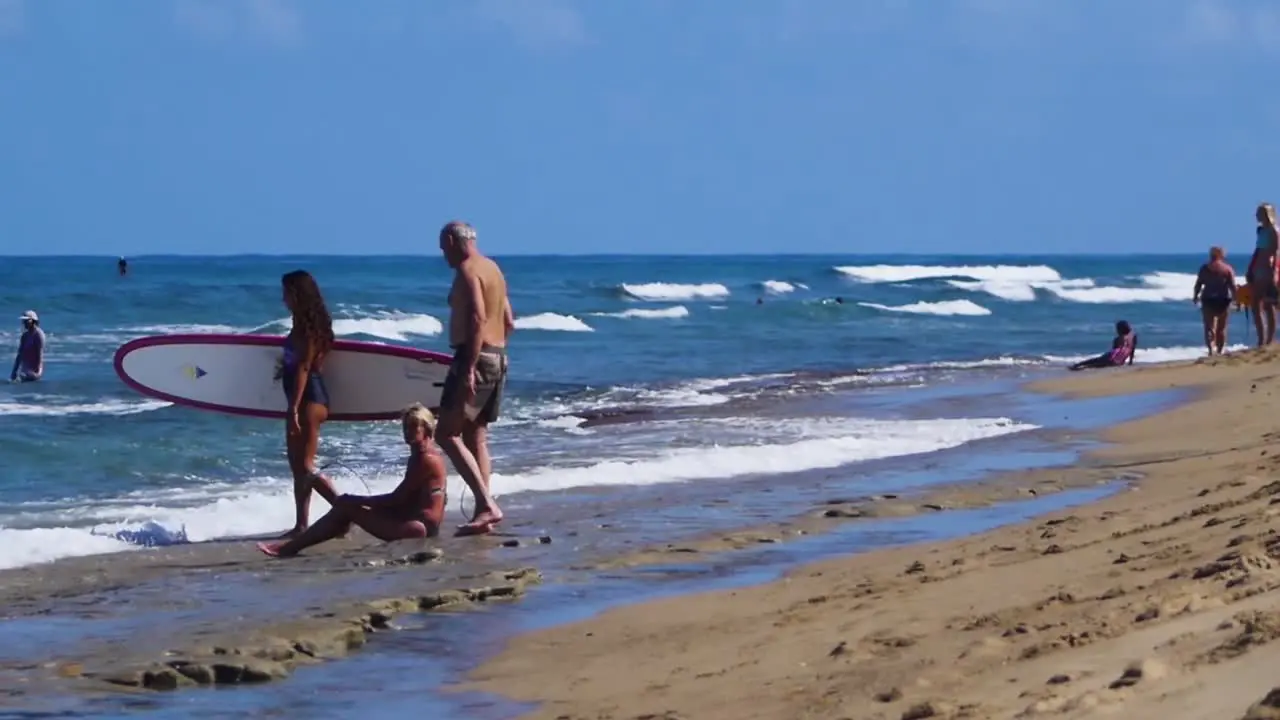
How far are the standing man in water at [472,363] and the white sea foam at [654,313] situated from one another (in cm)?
4064

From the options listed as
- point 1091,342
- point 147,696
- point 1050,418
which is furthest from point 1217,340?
point 147,696

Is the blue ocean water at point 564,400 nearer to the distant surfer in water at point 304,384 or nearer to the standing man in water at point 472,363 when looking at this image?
the distant surfer in water at point 304,384

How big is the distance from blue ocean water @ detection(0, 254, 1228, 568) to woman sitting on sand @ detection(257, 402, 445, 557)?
1.16 metres

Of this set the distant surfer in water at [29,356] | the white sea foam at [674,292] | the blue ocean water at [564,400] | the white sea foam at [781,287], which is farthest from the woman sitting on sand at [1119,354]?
the white sea foam at [781,287]

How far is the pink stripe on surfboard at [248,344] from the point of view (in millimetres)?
10789

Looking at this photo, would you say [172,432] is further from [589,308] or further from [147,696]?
[589,308]

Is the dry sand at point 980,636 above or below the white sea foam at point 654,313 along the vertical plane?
above

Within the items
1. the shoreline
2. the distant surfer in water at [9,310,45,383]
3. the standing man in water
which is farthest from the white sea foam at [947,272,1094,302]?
the standing man in water

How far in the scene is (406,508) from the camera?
938cm

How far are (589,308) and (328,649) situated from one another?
1934 inches

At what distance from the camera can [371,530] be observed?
9.24m
